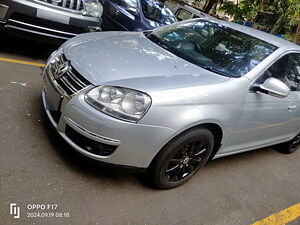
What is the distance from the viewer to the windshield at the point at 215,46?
2.84 metres

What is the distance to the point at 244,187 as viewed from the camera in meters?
3.20

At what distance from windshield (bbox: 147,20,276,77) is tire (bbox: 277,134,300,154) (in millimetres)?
1805

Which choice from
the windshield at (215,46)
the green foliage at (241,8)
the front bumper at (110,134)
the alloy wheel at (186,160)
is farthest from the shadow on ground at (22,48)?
the green foliage at (241,8)

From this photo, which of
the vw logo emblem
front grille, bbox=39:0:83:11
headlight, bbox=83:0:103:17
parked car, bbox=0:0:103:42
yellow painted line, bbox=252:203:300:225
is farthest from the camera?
headlight, bbox=83:0:103:17

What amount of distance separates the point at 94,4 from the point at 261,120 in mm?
3164

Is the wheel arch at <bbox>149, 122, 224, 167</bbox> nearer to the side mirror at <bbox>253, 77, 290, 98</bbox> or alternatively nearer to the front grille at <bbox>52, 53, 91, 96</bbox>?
the side mirror at <bbox>253, 77, 290, 98</bbox>

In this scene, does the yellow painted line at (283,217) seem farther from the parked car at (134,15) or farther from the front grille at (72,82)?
the parked car at (134,15)

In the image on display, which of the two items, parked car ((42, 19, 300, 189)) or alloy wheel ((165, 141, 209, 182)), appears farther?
alloy wheel ((165, 141, 209, 182))

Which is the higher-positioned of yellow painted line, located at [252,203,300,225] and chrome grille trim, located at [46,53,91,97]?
chrome grille trim, located at [46,53,91,97]

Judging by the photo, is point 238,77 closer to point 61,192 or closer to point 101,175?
point 101,175

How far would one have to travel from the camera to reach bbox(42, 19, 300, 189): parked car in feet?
7.14

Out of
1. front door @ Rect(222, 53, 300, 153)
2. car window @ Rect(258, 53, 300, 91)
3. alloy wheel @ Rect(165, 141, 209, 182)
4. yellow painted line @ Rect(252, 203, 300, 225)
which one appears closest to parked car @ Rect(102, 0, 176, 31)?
car window @ Rect(258, 53, 300, 91)

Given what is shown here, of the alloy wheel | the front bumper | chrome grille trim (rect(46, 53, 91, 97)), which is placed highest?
chrome grille trim (rect(46, 53, 91, 97))

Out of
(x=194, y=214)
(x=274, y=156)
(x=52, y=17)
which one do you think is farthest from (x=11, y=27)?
(x=274, y=156)
